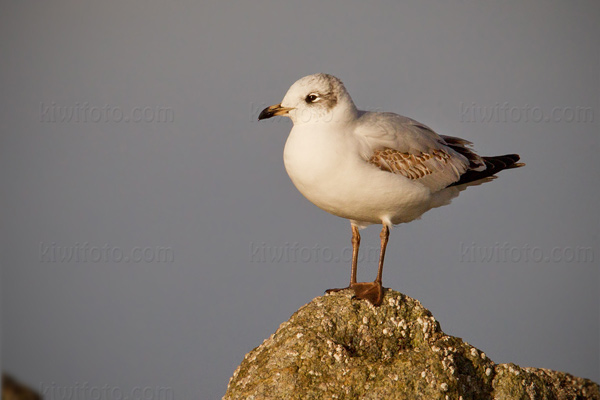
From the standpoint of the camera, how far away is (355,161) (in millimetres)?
8781

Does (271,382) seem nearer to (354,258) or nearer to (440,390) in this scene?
(440,390)

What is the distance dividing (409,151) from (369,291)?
6.40 ft

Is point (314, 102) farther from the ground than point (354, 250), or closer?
farther from the ground

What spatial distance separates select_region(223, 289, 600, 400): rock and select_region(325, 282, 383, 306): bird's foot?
8 centimetres

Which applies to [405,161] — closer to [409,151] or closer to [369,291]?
[409,151]

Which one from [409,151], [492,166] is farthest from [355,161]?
[492,166]

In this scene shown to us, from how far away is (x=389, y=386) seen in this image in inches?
292

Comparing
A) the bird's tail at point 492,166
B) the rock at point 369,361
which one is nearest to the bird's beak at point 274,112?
the rock at point 369,361

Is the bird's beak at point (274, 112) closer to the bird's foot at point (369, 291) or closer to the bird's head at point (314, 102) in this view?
the bird's head at point (314, 102)

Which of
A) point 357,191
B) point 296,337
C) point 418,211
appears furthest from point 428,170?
point 296,337

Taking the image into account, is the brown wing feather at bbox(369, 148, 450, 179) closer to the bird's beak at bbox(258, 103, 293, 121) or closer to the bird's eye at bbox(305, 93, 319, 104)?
the bird's eye at bbox(305, 93, 319, 104)

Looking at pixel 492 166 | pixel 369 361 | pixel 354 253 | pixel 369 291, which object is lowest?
pixel 369 361

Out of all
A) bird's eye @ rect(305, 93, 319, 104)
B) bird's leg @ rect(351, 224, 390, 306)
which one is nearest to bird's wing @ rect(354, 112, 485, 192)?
bird's eye @ rect(305, 93, 319, 104)

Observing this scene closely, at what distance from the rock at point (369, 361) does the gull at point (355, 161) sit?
345 mm
